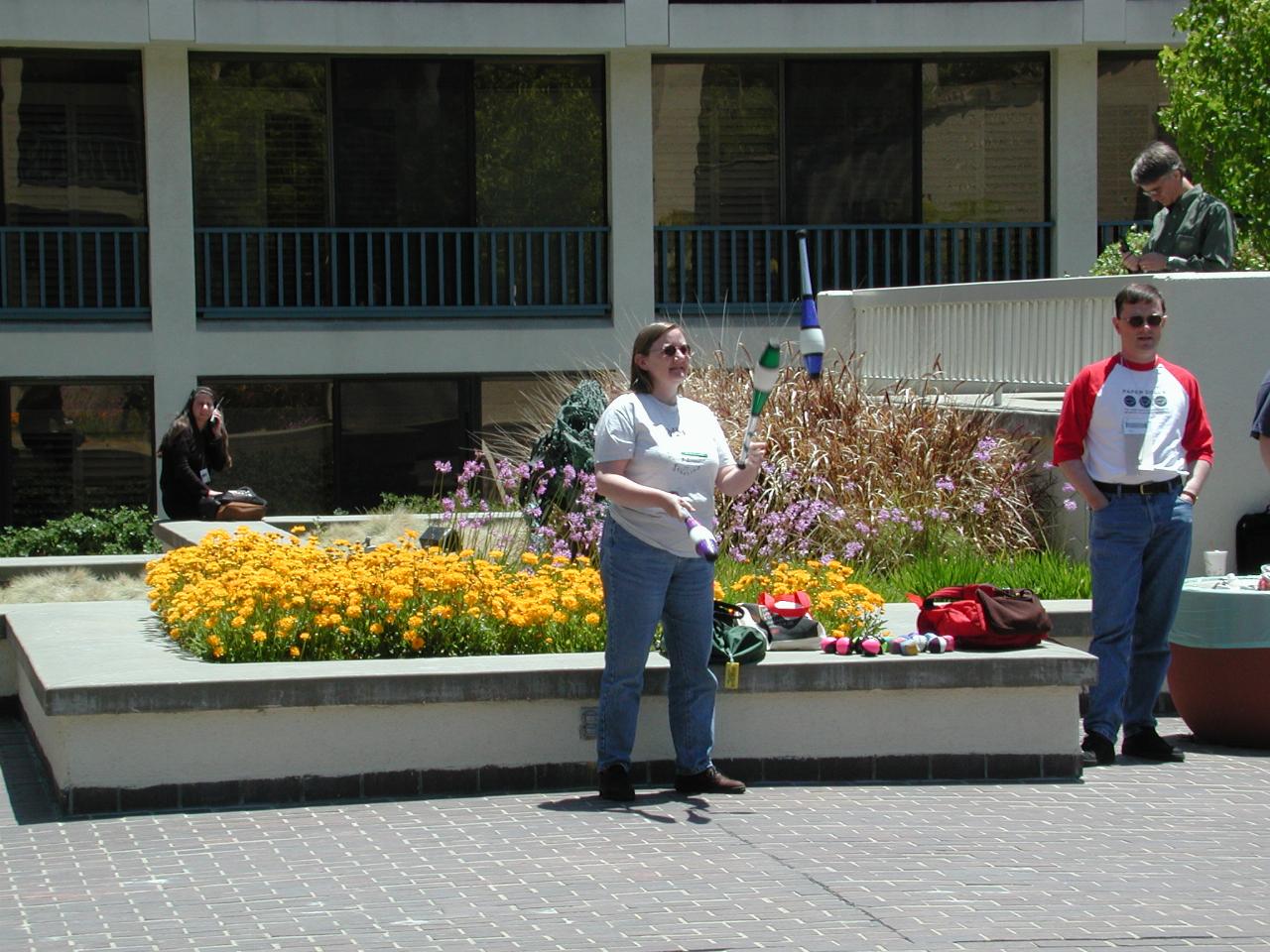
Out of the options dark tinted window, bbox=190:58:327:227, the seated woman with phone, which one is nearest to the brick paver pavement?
the seated woman with phone

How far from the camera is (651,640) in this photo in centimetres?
766

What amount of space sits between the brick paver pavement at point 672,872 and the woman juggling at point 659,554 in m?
0.28

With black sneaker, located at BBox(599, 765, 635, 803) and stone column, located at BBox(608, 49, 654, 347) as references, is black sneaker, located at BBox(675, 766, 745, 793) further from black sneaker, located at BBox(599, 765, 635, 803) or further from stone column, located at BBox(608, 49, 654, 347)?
stone column, located at BBox(608, 49, 654, 347)

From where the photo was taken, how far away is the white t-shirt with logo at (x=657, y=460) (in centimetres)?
749

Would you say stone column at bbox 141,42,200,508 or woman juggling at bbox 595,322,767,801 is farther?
stone column at bbox 141,42,200,508

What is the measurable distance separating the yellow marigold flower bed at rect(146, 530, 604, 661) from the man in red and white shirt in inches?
92.0

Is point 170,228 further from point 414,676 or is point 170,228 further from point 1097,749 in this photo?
point 1097,749

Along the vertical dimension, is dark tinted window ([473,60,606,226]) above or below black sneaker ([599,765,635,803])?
above

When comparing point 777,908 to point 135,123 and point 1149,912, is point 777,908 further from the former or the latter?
point 135,123

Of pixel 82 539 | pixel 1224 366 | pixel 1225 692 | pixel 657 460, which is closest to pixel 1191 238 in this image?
pixel 1224 366

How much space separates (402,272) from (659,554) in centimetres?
1580

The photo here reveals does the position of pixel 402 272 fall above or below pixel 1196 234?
above

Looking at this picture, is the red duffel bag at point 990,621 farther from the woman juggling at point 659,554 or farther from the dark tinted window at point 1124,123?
the dark tinted window at point 1124,123

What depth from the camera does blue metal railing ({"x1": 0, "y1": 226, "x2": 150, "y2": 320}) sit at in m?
21.5
